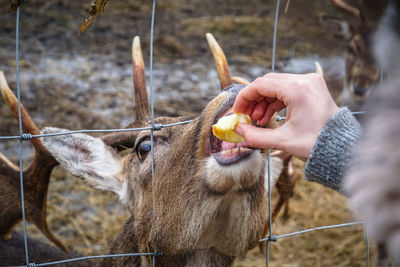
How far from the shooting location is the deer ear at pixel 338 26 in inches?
215

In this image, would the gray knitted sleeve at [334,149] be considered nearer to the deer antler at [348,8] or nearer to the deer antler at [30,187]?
the deer antler at [30,187]

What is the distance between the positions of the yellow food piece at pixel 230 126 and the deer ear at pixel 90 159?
0.98 metres

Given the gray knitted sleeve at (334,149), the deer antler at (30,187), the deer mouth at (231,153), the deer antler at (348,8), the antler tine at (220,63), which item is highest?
the deer antler at (348,8)

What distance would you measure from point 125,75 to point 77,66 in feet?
2.26

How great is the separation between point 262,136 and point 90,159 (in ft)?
4.05

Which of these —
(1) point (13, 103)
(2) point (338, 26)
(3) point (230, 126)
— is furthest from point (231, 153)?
(2) point (338, 26)

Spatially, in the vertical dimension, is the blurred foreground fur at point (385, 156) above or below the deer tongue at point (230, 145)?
above

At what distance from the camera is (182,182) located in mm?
1896

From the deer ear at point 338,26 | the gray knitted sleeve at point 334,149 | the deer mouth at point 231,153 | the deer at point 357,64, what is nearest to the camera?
the gray knitted sleeve at point 334,149

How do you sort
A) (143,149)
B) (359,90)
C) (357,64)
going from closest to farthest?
(143,149) → (359,90) → (357,64)

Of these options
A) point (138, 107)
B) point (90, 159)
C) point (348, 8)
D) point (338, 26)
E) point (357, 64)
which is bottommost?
point (90, 159)

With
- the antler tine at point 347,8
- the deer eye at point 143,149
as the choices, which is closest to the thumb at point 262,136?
the deer eye at point 143,149

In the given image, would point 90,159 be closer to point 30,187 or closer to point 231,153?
point 30,187

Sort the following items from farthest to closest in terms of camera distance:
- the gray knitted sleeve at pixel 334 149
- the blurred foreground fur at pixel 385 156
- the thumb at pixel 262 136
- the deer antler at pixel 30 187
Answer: the deer antler at pixel 30 187 < the thumb at pixel 262 136 < the gray knitted sleeve at pixel 334 149 < the blurred foreground fur at pixel 385 156
